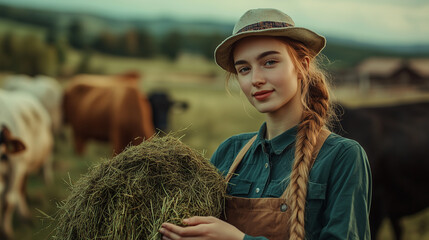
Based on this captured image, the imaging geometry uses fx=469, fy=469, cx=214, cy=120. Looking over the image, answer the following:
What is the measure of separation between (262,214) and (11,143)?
4465mm

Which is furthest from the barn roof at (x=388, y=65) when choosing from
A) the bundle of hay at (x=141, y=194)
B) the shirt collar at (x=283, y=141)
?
the bundle of hay at (x=141, y=194)

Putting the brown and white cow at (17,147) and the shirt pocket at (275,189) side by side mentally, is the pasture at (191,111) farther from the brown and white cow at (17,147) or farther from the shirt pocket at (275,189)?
the shirt pocket at (275,189)

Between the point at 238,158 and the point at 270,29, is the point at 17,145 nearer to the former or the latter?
the point at 238,158

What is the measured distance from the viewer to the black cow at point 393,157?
5.06 metres

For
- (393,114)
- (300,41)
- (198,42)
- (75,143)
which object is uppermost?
(198,42)

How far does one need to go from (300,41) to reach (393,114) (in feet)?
13.2

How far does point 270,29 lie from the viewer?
1630 mm

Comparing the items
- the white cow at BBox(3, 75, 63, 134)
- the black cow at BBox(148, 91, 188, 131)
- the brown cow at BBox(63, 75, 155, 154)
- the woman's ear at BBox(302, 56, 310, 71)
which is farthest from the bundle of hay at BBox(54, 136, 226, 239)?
the white cow at BBox(3, 75, 63, 134)

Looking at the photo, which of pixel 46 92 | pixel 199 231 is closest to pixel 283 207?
pixel 199 231

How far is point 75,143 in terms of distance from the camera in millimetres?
8656

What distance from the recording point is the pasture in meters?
7.62

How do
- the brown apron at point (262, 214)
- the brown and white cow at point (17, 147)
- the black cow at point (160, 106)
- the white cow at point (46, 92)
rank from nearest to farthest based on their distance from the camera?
the brown apron at point (262, 214), the brown and white cow at point (17, 147), the black cow at point (160, 106), the white cow at point (46, 92)

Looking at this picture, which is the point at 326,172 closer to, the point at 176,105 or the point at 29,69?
the point at 176,105

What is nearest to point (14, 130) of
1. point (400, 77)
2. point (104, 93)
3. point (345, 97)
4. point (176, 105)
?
point (104, 93)
